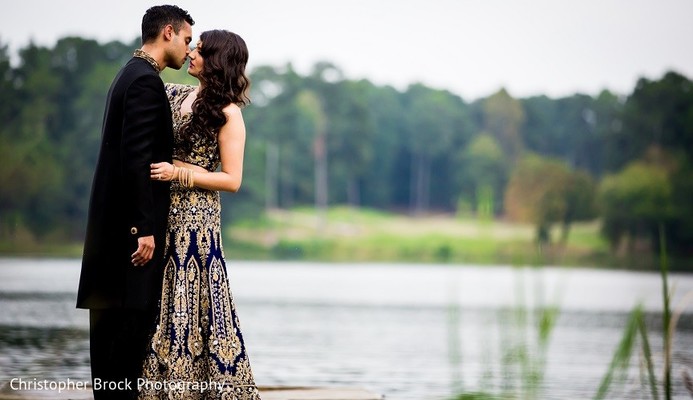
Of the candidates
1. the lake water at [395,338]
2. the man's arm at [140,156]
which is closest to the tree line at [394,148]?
the lake water at [395,338]

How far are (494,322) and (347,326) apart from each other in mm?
3250

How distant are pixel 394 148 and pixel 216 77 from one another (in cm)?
8021

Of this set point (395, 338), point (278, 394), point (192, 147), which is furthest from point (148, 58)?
point (395, 338)

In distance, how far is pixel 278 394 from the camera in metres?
5.21

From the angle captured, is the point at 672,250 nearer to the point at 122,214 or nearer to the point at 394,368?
the point at 394,368

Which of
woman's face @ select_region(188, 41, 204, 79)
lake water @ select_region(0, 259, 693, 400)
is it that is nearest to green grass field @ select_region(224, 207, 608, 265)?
lake water @ select_region(0, 259, 693, 400)

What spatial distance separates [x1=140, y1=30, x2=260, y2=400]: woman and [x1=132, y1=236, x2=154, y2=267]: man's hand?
0.60 ft

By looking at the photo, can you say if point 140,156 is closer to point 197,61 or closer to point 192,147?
point 192,147

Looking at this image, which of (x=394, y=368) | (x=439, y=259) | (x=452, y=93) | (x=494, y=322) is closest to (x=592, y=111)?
(x=452, y=93)

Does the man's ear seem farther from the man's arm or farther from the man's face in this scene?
the man's arm

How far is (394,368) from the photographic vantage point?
34.4ft

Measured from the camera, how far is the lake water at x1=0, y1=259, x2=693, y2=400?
10.7ft

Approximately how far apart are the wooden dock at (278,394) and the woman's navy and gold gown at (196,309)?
86 cm

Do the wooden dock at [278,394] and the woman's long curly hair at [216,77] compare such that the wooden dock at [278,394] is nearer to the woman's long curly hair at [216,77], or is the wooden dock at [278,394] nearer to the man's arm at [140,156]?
the man's arm at [140,156]
